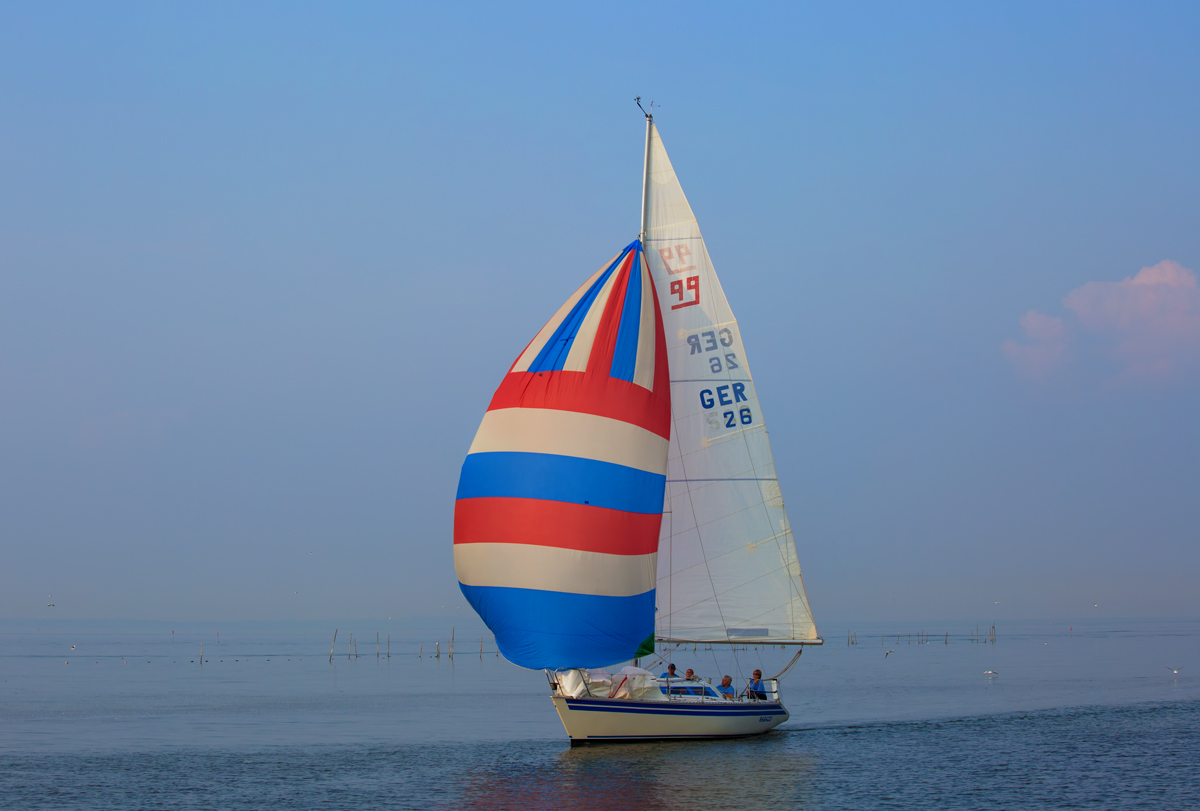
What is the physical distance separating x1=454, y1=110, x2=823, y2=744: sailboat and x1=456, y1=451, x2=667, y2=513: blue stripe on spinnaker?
46 mm

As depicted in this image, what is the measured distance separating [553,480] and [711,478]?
655 cm

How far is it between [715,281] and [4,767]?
29.7 metres

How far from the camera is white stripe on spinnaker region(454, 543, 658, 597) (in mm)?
34594

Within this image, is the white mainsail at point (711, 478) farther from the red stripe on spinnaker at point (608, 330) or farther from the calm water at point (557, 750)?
the calm water at point (557, 750)

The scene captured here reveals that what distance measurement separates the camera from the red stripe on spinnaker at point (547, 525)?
3472 cm

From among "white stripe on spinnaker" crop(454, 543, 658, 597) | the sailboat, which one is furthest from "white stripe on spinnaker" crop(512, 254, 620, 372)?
"white stripe on spinnaker" crop(454, 543, 658, 597)

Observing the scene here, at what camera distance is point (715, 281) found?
128 feet

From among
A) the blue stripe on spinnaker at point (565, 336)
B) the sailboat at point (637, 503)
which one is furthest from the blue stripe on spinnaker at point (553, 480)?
the blue stripe on spinnaker at point (565, 336)

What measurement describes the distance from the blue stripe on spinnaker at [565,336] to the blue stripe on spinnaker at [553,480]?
3.17 m

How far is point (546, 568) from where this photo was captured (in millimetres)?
34562

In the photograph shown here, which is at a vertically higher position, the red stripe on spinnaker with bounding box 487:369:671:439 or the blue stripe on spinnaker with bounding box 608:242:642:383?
the blue stripe on spinnaker with bounding box 608:242:642:383

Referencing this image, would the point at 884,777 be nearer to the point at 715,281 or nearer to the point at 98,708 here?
the point at 715,281

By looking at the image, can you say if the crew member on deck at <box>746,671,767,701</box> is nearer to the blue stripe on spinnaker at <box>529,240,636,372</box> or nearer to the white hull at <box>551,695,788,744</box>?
the white hull at <box>551,695,788,744</box>

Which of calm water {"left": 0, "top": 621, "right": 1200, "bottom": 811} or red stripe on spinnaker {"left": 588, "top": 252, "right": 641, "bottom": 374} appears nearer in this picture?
calm water {"left": 0, "top": 621, "right": 1200, "bottom": 811}
